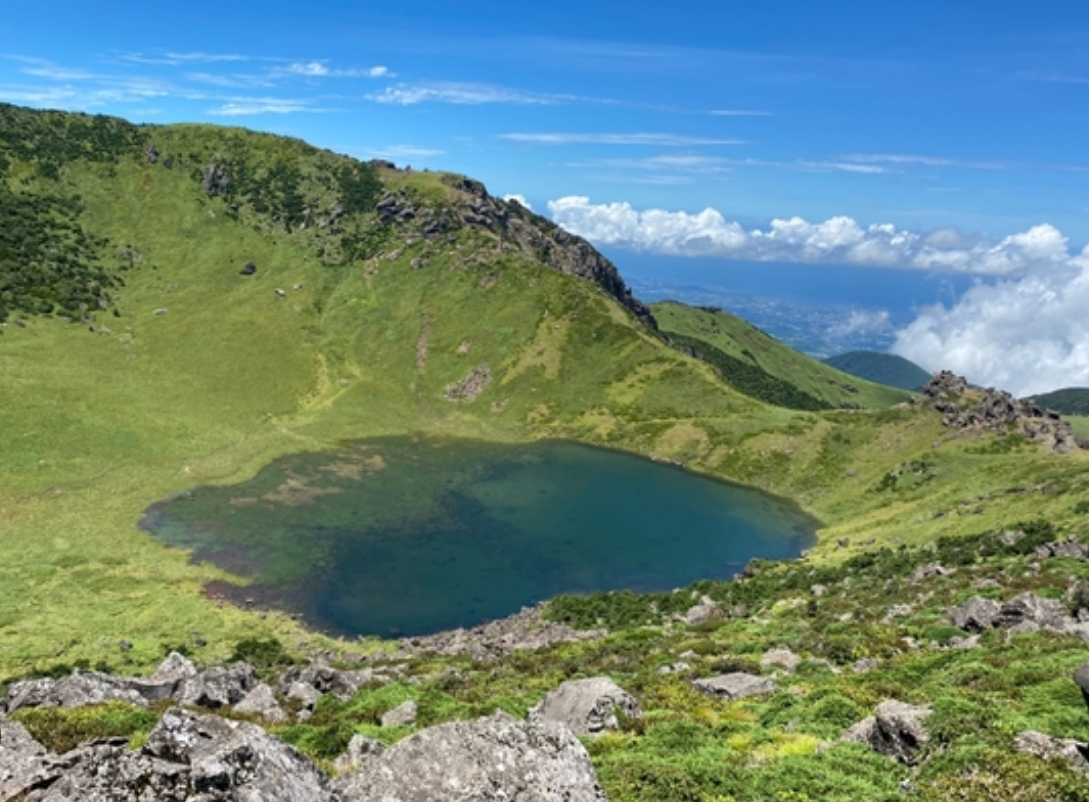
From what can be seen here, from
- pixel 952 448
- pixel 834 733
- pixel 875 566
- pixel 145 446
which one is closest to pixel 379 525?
pixel 145 446

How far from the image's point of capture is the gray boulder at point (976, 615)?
3738 centimetres

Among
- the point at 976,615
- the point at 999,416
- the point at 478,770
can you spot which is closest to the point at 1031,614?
the point at 976,615

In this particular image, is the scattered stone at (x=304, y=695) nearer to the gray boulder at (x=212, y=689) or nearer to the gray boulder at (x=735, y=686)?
the gray boulder at (x=212, y=689)

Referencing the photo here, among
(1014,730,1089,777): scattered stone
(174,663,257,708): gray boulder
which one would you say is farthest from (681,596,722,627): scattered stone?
(1014,730,1089,777): scattered stone

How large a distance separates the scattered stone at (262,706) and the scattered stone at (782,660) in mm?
23732

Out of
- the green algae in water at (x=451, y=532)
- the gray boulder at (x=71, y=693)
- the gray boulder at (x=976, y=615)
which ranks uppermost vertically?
the gray boulder at (x=976, y=615)

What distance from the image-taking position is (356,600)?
75938 mm

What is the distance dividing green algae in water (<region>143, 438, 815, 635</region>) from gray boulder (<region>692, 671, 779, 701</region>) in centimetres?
4478

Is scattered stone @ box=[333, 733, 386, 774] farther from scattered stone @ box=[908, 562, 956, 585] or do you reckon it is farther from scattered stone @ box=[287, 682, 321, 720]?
scattered stone @ box=[908, 562, 956, 585]

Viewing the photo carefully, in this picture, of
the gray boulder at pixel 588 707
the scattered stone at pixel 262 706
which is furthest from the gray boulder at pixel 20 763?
the gray boulder at pixel 588 707

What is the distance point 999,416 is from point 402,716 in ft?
462

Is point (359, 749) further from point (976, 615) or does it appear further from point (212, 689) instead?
point (976, 615)

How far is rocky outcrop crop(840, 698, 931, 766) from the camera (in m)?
18.0

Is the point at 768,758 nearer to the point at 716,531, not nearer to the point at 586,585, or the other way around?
the point at 586,585
